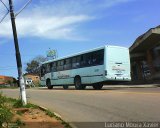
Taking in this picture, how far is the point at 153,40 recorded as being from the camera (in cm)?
4344

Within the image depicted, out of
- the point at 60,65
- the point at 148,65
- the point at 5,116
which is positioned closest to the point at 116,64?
the point at 60,65

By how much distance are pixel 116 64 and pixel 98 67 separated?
1288mm

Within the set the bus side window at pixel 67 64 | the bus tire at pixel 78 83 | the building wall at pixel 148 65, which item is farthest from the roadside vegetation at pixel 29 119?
the building wall at pixel 148 65

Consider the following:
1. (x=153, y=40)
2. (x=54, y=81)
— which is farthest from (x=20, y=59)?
(x=153, y=40)

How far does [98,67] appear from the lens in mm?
29859

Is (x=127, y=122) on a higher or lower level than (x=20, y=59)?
lower

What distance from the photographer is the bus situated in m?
29.3

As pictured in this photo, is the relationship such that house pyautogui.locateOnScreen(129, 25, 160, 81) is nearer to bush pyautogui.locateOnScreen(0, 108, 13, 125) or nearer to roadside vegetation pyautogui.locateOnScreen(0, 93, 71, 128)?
roadside vegetation pyautogui.locateOnScreen(0, 93, 71, 128)

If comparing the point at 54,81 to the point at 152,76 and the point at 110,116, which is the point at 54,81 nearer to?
the point at 152,76

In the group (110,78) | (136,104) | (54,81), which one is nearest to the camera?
(136,104)

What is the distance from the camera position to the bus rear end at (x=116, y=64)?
2917 centimetres

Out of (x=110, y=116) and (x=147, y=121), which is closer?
(x=147, y=121)

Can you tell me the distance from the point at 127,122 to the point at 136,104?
4.18 meters

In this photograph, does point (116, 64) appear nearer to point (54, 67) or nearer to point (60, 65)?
point (60, 65)
